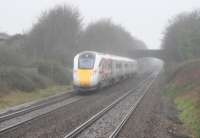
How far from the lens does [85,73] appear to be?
92.5ft

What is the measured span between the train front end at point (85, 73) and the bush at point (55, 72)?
8400 millimetres

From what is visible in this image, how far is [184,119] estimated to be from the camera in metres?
16.8

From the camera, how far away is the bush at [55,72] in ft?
120

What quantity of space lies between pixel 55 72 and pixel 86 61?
32.4 feet

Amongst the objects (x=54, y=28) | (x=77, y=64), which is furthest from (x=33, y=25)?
(x=77, y=64)

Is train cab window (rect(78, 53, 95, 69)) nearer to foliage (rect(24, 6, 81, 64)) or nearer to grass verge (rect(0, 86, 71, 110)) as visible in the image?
grass verge (rect(0, 86, 71, 110))

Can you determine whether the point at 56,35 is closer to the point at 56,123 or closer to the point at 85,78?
the point at 85,78

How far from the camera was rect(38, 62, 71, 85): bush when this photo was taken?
3672 cm

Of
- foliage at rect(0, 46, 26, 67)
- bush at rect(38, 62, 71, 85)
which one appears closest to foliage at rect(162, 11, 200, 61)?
bush at rect(38, 62, 71, 85)

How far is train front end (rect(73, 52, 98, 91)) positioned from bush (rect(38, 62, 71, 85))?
8400 mm

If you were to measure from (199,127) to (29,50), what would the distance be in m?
38.3

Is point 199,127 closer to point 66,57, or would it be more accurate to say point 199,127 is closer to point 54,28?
point 66,57

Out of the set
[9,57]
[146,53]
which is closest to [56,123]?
[9,57]

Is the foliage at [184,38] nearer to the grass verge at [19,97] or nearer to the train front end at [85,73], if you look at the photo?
the train front end at [85,73]
